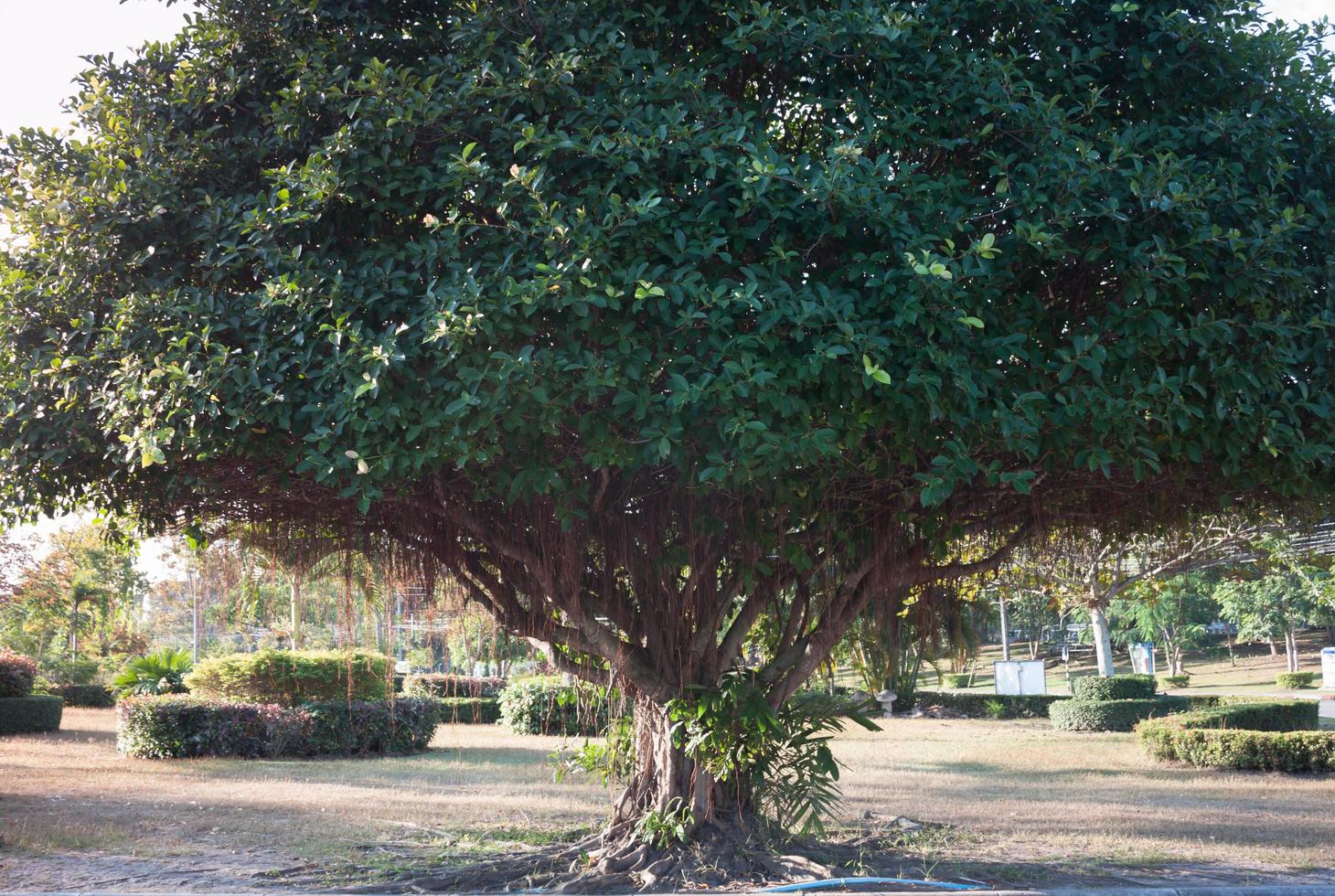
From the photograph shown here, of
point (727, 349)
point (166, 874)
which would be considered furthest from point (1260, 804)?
point (166, 874)

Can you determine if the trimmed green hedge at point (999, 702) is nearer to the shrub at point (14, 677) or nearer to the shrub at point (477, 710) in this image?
the shrub at point (477, 710)

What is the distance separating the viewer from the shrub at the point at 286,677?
1898cm

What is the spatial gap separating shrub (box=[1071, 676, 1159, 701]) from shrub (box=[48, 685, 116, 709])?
24485 millimetres

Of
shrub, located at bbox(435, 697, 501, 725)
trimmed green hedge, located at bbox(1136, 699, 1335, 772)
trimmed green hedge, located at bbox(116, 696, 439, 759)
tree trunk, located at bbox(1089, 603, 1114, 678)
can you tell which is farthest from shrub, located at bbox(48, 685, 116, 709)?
trimmed green hedge, located at bbox(1136, 699, 1335, 772)

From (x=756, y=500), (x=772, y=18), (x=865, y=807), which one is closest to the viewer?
(x=772, y=18)

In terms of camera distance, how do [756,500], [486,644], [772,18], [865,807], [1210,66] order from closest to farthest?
[772,18] → [1210,66] → [756,500] → [486,644] → [865,807]

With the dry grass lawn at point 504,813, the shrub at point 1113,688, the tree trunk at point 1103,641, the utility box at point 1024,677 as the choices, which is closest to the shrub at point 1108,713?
the shrub at point 1113,688

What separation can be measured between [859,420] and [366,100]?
125 inches

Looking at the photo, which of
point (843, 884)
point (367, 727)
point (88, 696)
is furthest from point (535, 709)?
point (843, 884)

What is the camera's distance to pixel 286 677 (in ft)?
62.3

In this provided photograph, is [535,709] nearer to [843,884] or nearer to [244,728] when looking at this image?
[244,728]

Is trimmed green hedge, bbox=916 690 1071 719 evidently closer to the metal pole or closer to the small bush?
the small bush

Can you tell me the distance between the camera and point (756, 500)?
713cm

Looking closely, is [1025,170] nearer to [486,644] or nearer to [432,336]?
[432,336]
